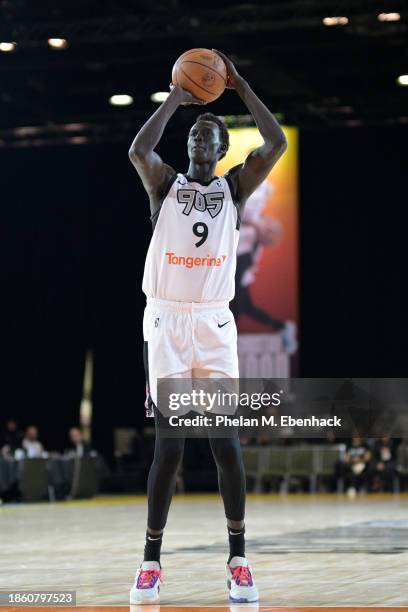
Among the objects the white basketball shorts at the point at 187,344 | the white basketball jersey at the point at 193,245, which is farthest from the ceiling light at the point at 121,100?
the white basketball shorts at the point at 187,344

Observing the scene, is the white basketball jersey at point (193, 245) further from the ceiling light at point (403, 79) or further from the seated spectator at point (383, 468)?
the seated spectator at point (383, 468)

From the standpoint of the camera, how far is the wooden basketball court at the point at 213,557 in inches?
160

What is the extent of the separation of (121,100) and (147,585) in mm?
16139

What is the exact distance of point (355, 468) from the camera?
18.8 m

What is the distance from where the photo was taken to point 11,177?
867 inches

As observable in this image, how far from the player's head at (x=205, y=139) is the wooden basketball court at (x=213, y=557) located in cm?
161

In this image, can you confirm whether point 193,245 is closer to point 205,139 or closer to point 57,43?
point 205,139

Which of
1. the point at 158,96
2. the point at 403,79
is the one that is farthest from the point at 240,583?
the point at 158,96

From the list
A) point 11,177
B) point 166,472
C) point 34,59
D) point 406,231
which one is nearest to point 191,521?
point 166,472

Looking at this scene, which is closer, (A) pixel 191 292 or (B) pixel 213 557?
(A) pixel 191 292

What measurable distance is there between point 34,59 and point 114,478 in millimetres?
7003

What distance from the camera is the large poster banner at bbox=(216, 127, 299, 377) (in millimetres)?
19234

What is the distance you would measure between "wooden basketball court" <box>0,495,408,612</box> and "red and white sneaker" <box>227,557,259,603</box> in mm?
52

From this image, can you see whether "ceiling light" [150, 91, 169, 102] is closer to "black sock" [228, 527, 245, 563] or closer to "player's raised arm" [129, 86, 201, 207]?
"player's raised arm" [129, 86, 201, 207]
